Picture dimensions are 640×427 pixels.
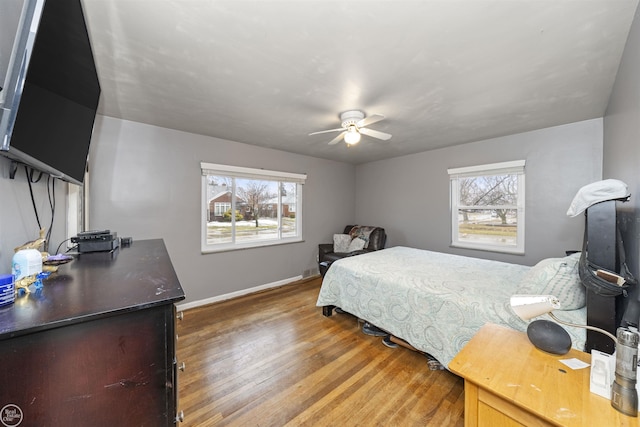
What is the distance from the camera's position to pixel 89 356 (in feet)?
2.32

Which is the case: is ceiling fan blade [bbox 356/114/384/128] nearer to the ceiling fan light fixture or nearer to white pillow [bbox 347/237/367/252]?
the ceiling fan light fixture

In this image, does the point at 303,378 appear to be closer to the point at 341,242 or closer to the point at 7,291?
the point at 7,291

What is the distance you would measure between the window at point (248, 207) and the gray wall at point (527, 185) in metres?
1.73

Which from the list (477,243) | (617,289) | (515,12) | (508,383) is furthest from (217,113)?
(477,243)

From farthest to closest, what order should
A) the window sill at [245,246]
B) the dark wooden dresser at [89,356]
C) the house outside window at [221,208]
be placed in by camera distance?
the house outside window at [221,208], the window sill at [245,246], the dark wooden dresser at [89,356]

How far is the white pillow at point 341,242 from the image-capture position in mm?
4544

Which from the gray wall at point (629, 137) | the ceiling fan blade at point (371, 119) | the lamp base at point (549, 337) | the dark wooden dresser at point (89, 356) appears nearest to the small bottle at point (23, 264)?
the dark wooden dresser at point (89, 356)

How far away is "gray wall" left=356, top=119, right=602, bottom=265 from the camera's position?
2.78 m

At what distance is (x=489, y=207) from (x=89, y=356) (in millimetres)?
4179

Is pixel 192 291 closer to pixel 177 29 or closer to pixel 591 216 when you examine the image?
pixel 177 29

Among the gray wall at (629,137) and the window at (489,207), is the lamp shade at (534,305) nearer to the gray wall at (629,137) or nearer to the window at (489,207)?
the gray wall at (629,137)

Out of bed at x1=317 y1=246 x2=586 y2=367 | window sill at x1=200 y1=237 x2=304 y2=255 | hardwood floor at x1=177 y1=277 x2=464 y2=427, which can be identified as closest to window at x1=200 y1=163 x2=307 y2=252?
window sill at x1=200 y1=237 x2=304 y2=255

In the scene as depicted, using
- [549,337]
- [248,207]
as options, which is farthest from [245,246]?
[549,337]

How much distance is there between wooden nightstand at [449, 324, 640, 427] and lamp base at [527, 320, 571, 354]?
0.03 m
